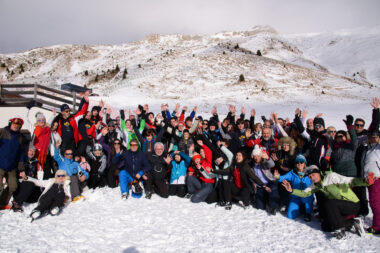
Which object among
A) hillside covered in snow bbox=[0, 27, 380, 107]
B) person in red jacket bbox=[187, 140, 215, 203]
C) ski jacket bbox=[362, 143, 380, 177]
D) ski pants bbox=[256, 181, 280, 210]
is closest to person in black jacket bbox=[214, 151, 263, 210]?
ski pants bbox=[256, 181, 280, 210]

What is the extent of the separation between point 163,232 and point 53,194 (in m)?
2.42

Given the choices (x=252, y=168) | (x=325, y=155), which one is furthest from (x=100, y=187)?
(x=325, y=155)

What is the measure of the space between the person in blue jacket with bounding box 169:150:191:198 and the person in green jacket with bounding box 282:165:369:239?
263 cm

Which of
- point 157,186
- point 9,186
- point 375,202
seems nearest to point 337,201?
point 375,202

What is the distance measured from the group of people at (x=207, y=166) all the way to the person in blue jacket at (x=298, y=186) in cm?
2

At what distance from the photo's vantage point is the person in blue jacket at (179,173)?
609 centimetres

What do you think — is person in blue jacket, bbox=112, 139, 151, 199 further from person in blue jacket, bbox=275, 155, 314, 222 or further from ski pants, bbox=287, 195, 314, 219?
ski pants, bbox=287, 195, 314, 219

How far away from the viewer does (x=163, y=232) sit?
13.5 ft

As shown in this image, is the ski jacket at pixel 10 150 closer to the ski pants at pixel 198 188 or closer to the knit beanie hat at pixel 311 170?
the ski pants at pixel 198 188

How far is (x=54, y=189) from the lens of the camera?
4.83 metres

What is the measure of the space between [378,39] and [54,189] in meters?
A: 79.3

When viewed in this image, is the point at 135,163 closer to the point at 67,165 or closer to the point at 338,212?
the point at 67,165

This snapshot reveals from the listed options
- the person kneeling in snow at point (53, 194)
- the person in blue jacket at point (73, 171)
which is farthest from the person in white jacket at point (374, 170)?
the person in blue jacket at point (73, 171)

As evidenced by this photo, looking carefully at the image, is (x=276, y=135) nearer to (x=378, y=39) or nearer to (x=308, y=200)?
(x=308, y=200)
